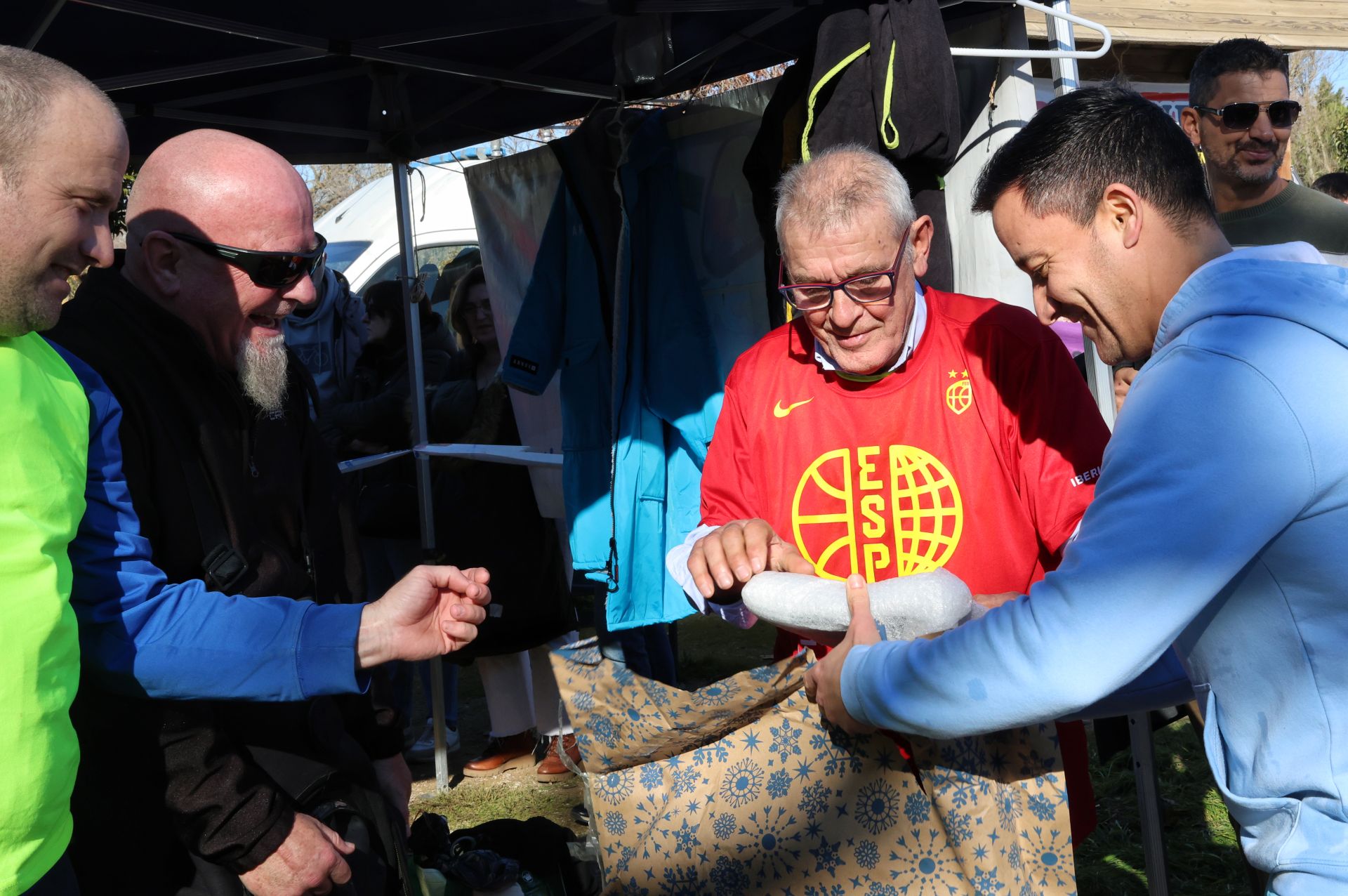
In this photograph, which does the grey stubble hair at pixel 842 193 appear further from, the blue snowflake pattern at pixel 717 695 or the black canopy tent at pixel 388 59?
the black canopy tent at pixel 388 59

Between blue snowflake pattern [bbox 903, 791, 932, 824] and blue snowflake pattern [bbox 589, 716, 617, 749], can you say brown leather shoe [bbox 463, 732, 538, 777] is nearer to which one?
blue snowflake pattern [bbox 589, 716, 617, 749]

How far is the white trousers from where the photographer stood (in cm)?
479

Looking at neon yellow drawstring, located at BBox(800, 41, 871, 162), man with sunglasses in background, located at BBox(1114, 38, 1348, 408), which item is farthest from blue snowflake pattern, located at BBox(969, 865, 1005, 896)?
man with sunglasses in background, located at BBox(1114, 38, 1348, 408)

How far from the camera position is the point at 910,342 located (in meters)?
2.21

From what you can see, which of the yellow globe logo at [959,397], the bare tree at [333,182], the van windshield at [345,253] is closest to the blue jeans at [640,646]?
the yellow globe logo at [959,397]

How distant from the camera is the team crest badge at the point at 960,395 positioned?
2.14 metres

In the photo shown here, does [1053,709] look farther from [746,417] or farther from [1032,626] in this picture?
[746,417]

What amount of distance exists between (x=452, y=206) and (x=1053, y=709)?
7908 millimetres

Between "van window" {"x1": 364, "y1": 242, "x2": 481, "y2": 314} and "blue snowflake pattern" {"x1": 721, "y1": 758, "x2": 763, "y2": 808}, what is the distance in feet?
17.7

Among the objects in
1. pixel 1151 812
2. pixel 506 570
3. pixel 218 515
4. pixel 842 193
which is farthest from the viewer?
pixel 506 570

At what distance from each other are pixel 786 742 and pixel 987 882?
36 centimetres

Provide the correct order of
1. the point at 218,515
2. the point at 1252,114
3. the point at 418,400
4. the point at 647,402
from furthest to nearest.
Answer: the point at 418,400 → the point at 647,402 → the point at 1252,114 → the point at 218,515

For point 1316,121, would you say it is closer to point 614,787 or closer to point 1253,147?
point 1253,147

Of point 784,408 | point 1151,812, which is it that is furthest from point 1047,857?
point 1151,812
